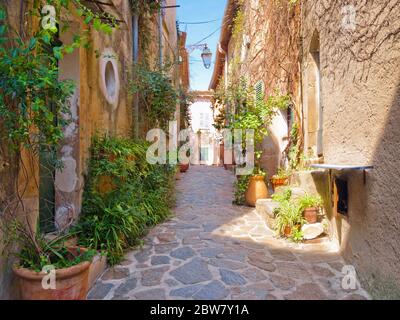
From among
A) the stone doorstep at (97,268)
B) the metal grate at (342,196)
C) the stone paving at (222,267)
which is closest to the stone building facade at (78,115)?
the stone doorstep at (97,268)

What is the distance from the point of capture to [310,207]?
4.36 metres

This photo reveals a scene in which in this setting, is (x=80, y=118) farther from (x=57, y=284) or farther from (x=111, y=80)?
(x=57, y=284)

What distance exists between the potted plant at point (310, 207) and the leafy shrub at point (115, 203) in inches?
98.1

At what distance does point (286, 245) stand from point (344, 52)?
274cm

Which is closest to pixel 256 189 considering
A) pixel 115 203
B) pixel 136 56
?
pixel 115 203

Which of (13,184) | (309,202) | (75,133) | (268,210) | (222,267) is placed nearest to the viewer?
(13,184)

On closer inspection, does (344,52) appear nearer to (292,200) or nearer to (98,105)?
(292,200)

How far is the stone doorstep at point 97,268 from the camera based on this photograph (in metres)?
2.88

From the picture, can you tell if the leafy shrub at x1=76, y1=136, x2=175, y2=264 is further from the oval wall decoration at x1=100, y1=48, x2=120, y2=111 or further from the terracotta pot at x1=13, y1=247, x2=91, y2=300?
the terracotta pot at x1=13, y1=247, x2=91, y2=300

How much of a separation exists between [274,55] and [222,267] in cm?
598

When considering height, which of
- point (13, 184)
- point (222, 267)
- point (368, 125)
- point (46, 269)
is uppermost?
point (368, 125)

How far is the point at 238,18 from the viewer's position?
10.3m

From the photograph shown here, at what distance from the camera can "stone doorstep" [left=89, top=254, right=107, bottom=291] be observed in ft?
9.46
